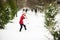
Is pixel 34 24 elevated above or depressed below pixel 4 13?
below

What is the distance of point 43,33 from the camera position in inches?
416

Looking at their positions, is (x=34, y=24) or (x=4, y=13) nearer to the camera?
(x=4, y=13)

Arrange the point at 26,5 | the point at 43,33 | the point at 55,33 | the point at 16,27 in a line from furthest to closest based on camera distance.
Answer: the point at 26,5, the point at 16,27, the point at 43,33, the point at 55,33

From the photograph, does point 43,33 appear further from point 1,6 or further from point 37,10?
point 37,10

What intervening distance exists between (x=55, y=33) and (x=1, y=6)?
411 cm

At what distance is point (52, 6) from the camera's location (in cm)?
1266

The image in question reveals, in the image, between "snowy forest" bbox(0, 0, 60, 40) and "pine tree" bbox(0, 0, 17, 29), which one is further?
"pine tree" bbox(0, 0, 17, 29)

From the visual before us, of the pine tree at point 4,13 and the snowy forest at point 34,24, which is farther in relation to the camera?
the pine tree at point 4,13

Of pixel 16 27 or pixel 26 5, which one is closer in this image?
pixel 16 27

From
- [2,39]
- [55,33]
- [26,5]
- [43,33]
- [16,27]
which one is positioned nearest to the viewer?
[55,33]

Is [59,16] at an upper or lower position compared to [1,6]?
lower

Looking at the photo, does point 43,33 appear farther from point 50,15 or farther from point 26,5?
Result: point 26,5

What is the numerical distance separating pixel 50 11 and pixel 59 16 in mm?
1743

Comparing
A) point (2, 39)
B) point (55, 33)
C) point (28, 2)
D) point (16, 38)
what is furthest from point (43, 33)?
point (28, 2)
